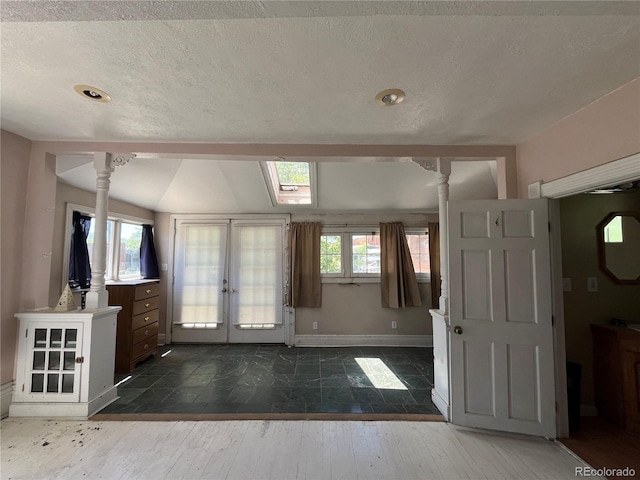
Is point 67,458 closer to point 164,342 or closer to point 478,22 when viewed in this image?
point 164,342

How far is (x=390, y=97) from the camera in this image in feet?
5.82

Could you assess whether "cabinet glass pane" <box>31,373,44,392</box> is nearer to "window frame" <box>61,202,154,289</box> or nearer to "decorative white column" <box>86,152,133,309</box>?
"decorative white column" <box>86,152,133,309</box>

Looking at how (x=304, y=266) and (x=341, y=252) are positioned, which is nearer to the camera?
(x=304, y=266)

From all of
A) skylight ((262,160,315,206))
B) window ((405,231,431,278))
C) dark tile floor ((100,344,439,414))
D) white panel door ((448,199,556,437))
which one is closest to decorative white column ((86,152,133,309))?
dark tile floor ((100,344,439,414))

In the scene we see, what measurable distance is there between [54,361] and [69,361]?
13cm

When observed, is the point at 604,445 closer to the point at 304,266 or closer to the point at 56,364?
the point at 304,266

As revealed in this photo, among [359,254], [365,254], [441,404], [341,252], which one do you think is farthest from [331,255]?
[441,404]

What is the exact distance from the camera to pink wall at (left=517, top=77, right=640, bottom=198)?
1602 millimetres

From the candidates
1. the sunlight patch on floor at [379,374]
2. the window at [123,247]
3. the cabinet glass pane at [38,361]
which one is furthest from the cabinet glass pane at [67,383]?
the sunlight patch on floor at [379,374]

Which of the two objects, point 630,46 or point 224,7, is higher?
point 630,46

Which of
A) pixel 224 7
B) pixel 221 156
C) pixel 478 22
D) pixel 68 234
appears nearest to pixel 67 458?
pixel 68 234

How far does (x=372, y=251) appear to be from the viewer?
462 centimetres

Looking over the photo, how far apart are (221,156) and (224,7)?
5.75 ft

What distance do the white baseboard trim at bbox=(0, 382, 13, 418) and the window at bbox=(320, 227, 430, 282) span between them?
3.57 metres
